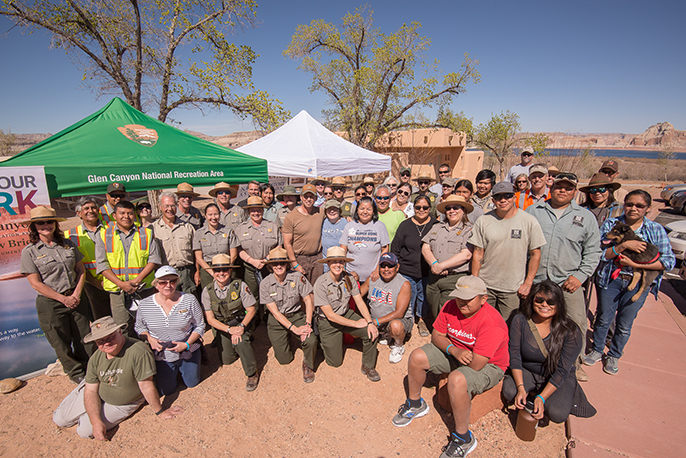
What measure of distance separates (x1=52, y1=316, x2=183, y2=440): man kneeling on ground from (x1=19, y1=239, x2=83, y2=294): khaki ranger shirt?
1.13 meters

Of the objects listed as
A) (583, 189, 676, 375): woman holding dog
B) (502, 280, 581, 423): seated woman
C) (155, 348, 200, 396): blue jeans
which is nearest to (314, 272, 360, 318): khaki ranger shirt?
(155, 348, 200, 396): blue jeans

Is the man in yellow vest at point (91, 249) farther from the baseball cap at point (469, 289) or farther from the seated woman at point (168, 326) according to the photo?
the baseball cap at point (469, 289)

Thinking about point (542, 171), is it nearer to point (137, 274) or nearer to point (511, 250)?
point (511, 250)

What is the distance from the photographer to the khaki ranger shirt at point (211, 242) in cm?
421

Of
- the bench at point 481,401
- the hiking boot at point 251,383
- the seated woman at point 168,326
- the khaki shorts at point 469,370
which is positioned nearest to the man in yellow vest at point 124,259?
the seated woman at point 168,326

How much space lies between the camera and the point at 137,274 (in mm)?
3766

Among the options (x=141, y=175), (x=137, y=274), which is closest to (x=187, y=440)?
(x=137, y=274)

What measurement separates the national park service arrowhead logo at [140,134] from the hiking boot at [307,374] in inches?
165

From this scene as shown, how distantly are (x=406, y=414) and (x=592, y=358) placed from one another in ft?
7.91

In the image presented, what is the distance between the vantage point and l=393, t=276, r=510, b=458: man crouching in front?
8.56ft

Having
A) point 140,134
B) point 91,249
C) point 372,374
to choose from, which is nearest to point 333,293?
point 372,374

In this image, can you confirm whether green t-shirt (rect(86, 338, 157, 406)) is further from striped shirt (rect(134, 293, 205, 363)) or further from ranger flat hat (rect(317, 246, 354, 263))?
ranger flat hat (rect(317, 246, 354, 263))

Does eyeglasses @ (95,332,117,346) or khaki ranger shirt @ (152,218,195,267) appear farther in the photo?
khaki ranger shirt @ (152,218,195,267)

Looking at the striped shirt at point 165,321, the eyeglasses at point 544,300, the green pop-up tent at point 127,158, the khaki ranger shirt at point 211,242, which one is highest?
the green pop-up tent at point 127,158
